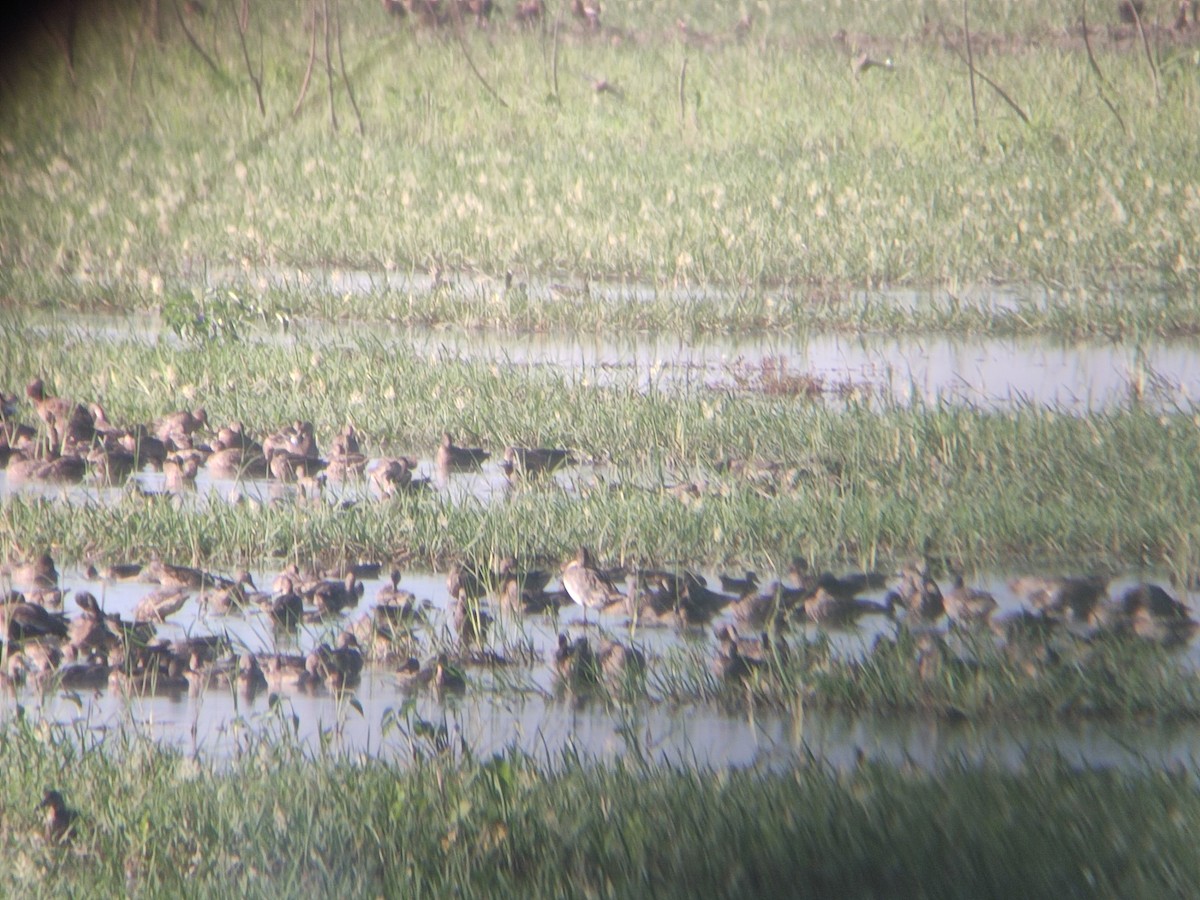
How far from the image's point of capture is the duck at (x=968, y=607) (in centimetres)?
227

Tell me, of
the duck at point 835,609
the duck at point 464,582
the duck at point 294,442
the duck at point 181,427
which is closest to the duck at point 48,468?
the duck at point 181,427

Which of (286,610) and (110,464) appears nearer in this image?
(286,610)

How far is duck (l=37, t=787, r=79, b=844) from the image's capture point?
1886mm

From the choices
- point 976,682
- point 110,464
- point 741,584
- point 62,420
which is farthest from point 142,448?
point 976,682

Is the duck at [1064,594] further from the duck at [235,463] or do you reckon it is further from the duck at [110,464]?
the duck at [110,464]

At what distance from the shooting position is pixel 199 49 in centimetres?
292

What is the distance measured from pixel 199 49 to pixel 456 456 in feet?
3.46

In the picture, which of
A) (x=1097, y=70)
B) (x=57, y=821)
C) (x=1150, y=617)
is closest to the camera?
(x=57, y=821)

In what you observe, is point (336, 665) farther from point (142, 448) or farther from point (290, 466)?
point (142, 448)

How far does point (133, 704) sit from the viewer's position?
2229mm

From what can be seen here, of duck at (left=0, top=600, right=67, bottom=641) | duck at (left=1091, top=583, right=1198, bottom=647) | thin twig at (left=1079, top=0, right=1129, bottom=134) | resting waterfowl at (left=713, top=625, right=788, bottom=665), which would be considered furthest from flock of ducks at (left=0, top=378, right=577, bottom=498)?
thin twig at (left=1079, top=0, right=1129, bottom=134)

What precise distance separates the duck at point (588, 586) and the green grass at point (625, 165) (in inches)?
26.6

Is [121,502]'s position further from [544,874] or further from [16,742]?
[544,874]

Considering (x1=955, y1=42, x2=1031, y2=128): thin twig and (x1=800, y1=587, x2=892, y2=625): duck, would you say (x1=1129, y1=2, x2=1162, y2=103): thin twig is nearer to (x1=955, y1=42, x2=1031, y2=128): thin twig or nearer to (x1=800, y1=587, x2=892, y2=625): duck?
(x1=955, y1=42, x2=1031, y2=128): thin twig
